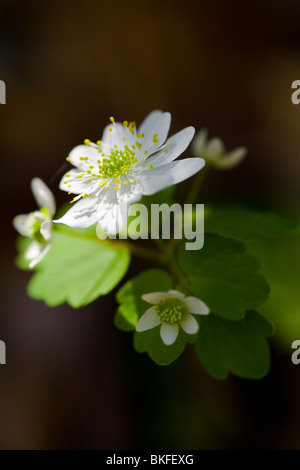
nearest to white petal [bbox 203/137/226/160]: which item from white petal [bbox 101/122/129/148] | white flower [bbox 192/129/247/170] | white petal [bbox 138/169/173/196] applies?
white flower [bbox 192/129/247/170]

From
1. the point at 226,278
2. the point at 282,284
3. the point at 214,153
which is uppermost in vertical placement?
the point at 214,153

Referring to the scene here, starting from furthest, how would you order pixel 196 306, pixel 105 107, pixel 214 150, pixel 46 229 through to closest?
1. pixel 105 107
2. pixel 214 150
3. pixel 46 229
4. pixel 196 306

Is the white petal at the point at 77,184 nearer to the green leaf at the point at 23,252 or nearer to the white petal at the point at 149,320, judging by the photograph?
the white petal at the point at 149,320

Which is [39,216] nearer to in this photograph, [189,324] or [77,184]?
[77,184]

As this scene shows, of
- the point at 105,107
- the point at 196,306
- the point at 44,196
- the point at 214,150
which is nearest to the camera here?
the point at 196,306

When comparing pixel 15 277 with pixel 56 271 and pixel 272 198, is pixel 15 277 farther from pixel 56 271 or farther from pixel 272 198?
pixel 272 198

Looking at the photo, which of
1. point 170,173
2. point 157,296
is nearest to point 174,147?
point 170,173

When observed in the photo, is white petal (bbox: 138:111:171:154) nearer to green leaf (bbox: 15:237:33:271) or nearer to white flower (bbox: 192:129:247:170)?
white flower (bbox: 192:129:247:170)
